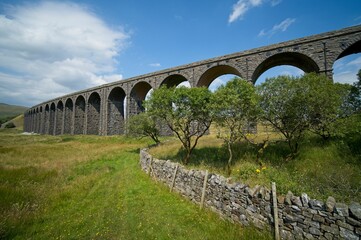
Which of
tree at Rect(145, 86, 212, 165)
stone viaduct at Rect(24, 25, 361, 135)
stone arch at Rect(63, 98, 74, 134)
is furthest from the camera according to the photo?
stone arch at Rect(63, 98, 74, 134)

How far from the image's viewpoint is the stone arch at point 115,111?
39.5m

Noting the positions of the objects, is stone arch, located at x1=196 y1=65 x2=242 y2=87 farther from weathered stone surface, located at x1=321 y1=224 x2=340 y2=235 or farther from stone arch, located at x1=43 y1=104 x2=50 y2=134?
stone arch, located at x1=43 y1=104 x2=50 y2=134

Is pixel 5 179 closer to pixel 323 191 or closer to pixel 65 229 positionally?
pixel 65 229

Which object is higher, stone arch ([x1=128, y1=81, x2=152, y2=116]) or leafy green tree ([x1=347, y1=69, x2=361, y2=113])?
stone arch ([x1=128, y1=81, x2=152, y2=116])

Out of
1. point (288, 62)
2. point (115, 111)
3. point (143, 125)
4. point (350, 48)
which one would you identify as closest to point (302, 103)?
point (350, 48)

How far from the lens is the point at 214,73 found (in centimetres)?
2750

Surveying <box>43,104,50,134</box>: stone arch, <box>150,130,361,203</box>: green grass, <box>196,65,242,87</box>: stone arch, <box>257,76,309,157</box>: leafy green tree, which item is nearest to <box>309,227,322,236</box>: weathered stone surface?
<box>150,130,361,203</box>: green grass

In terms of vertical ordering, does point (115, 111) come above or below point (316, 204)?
above

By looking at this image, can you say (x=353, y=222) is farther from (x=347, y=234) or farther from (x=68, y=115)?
→ (x=68, y=115)

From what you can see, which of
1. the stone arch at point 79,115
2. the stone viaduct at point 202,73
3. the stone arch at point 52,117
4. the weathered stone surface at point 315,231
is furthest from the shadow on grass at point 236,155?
the stone arch at point 52,117

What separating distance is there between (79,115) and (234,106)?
160ft

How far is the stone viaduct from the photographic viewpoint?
17.7 metres

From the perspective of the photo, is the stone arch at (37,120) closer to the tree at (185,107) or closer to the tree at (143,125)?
the tree at (143,125)

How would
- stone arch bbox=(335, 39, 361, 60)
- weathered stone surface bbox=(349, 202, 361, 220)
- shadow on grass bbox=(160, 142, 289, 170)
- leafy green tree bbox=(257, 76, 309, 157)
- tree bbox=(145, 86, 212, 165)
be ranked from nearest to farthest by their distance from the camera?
weathered stone surface bbox=(349, 202, 361, 220) < leafy green tree bbox=(257, 76, 309, 157) < shadow on grass bbox=(160, 142, 289, 170) < tree bbox=(145, 86, 212, 165) < stone arch bbox=(335, 39, 361, 60)
